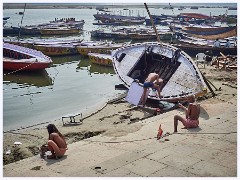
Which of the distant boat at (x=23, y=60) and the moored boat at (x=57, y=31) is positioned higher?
the moored boat at (x=57, y=31)

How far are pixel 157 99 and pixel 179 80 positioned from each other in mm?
1467

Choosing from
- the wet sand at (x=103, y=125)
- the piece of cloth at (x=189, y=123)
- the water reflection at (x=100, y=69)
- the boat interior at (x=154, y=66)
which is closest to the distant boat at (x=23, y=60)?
the water reflection at (x=100, y=69)

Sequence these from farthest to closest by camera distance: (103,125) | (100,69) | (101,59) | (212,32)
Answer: (212,32) < (101,59) < (100,69) < (103,125)

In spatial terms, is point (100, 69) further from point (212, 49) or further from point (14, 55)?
point (212, 49)

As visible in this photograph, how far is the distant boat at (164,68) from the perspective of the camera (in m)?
14.3

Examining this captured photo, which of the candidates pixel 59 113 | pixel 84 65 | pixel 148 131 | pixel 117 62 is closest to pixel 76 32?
pixel 84 65

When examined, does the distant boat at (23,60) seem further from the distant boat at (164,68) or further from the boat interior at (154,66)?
the boat interior at (154,66)

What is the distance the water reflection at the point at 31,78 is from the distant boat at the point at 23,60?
397 mm

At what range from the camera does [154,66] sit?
18297mm

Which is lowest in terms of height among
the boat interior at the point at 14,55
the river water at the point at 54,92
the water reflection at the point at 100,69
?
the river water at the point at 54,92

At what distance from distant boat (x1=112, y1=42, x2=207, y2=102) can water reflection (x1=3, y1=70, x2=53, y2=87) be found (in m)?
4.99

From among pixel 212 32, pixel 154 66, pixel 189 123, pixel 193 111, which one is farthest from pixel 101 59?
pixel 212 32

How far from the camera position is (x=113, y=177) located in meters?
7.22

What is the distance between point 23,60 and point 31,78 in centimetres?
152
